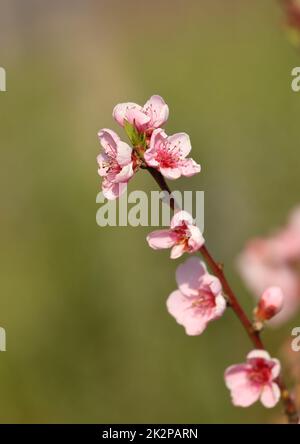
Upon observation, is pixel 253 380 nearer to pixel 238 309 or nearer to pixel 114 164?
Answer: pixel 238 309

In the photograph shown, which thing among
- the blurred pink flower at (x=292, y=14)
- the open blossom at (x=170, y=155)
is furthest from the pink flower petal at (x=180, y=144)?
the blurred pink flower at (x=292, y=14)

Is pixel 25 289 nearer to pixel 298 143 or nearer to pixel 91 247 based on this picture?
pixel 91 247

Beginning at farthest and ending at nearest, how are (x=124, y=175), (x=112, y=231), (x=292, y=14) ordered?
(x=112, y=231) < (x=292, y=14) < (x=124, y=175)

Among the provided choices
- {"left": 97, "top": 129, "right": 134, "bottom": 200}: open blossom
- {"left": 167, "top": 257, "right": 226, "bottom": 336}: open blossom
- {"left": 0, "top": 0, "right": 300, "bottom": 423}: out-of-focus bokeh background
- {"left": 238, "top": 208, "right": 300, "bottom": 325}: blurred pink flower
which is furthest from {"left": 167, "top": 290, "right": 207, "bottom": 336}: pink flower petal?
{"left": 0, "top": 0, "right": 300, "bottom": 423}: out-of-focus bokeh background

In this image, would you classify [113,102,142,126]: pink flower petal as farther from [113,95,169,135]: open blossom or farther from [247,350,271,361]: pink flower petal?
[247,350,271,361]: pink flower petal

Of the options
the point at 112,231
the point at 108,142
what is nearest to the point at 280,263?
the point at 108,142

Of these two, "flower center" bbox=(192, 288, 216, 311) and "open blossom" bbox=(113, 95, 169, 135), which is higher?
"open blossom" bbox=(113, 95, 169, 135)

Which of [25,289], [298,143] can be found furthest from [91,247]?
[298,143]
